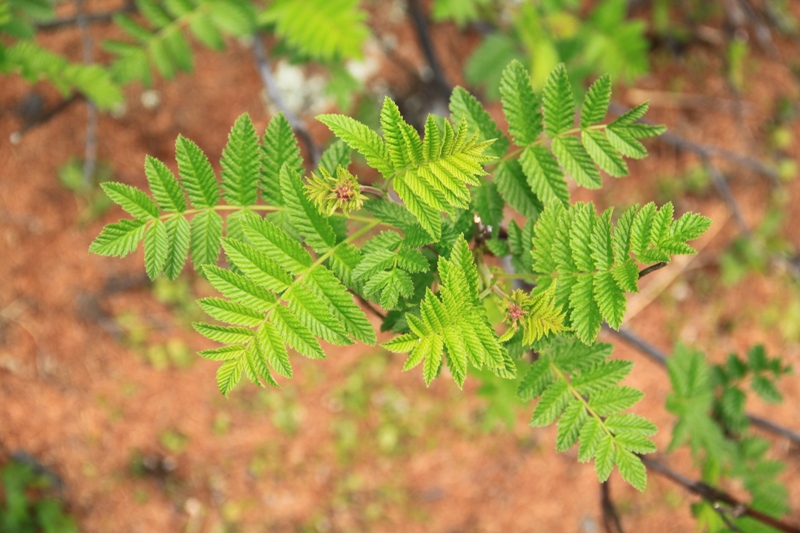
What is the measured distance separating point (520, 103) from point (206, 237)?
2.55ft

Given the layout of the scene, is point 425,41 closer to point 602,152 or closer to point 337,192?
point 602,152

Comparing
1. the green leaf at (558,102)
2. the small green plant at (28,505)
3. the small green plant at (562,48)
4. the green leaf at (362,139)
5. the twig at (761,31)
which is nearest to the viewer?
the green leaf at (362,139)

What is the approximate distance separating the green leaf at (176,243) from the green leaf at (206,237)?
0.03m

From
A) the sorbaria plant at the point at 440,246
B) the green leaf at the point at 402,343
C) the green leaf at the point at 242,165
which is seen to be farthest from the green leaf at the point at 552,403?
the green leaf at the point at 242,165

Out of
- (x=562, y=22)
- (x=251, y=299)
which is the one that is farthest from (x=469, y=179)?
(x=562, y=22)

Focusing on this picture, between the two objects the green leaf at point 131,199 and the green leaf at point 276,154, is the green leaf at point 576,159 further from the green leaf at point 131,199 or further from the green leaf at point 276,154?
the green leaf at point 131,199

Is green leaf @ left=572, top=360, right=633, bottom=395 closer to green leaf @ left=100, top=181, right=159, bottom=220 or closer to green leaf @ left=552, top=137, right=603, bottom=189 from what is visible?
green leaf @ left=552, top=137, right=603, bottom=189

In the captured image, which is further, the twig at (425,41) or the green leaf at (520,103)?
the twig at (425,41)

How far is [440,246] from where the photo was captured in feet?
4.29

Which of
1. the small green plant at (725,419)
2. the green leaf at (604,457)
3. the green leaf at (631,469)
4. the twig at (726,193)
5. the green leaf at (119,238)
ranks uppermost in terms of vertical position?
the green leaf at (119,238)

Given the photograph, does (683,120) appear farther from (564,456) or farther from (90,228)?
(90,228)

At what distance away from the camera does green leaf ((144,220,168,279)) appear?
125 cm

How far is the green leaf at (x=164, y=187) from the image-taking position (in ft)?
4.28

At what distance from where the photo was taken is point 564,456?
11.5 ft
